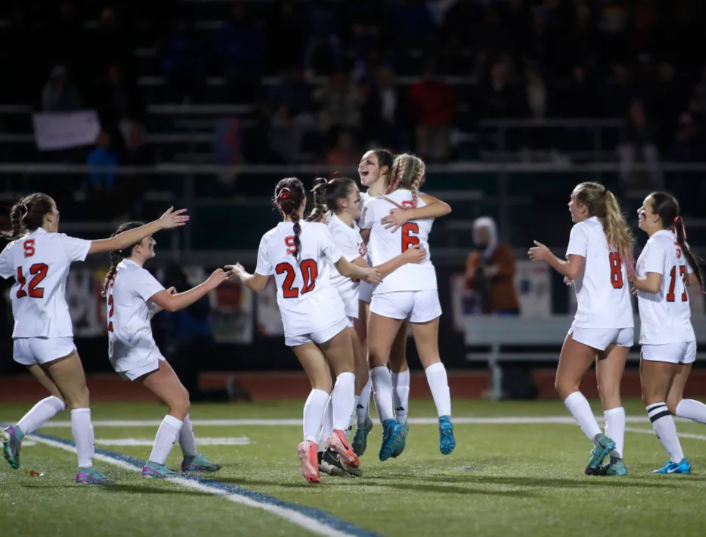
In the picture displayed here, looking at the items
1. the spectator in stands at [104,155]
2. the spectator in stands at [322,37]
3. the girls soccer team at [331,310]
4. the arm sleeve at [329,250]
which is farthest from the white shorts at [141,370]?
the spectator in stands at [322,37]

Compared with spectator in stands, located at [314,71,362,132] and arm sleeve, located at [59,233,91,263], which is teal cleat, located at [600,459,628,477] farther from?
spectator in stands, located at [314,71,362,132]

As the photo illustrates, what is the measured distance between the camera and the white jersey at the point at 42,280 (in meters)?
7.21

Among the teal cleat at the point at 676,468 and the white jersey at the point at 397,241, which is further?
the white jersey at the point at 397,241

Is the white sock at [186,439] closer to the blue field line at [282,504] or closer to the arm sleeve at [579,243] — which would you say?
the blue field line at [282,504]

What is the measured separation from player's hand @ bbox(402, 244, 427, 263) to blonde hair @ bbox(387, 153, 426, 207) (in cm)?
40

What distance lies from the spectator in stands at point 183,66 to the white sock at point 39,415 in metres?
11.4

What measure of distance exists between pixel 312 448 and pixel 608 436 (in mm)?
2063

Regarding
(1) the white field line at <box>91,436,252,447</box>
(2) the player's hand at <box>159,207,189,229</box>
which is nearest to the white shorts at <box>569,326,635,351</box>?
(2) the player's hand at <box>159,207,189,229</box>

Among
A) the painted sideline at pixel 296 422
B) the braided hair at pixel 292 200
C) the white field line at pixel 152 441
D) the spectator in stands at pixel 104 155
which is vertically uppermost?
the spectator in stands at pixel 104 155

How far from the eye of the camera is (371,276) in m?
7.54

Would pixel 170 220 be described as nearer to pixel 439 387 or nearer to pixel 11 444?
pixel 11 444

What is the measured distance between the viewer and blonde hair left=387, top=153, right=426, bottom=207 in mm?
8289

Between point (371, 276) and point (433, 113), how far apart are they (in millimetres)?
10733

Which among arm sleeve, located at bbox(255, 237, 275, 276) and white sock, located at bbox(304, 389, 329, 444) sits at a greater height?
arm sleeve, located at bbox(255, 237, 275, 276)
